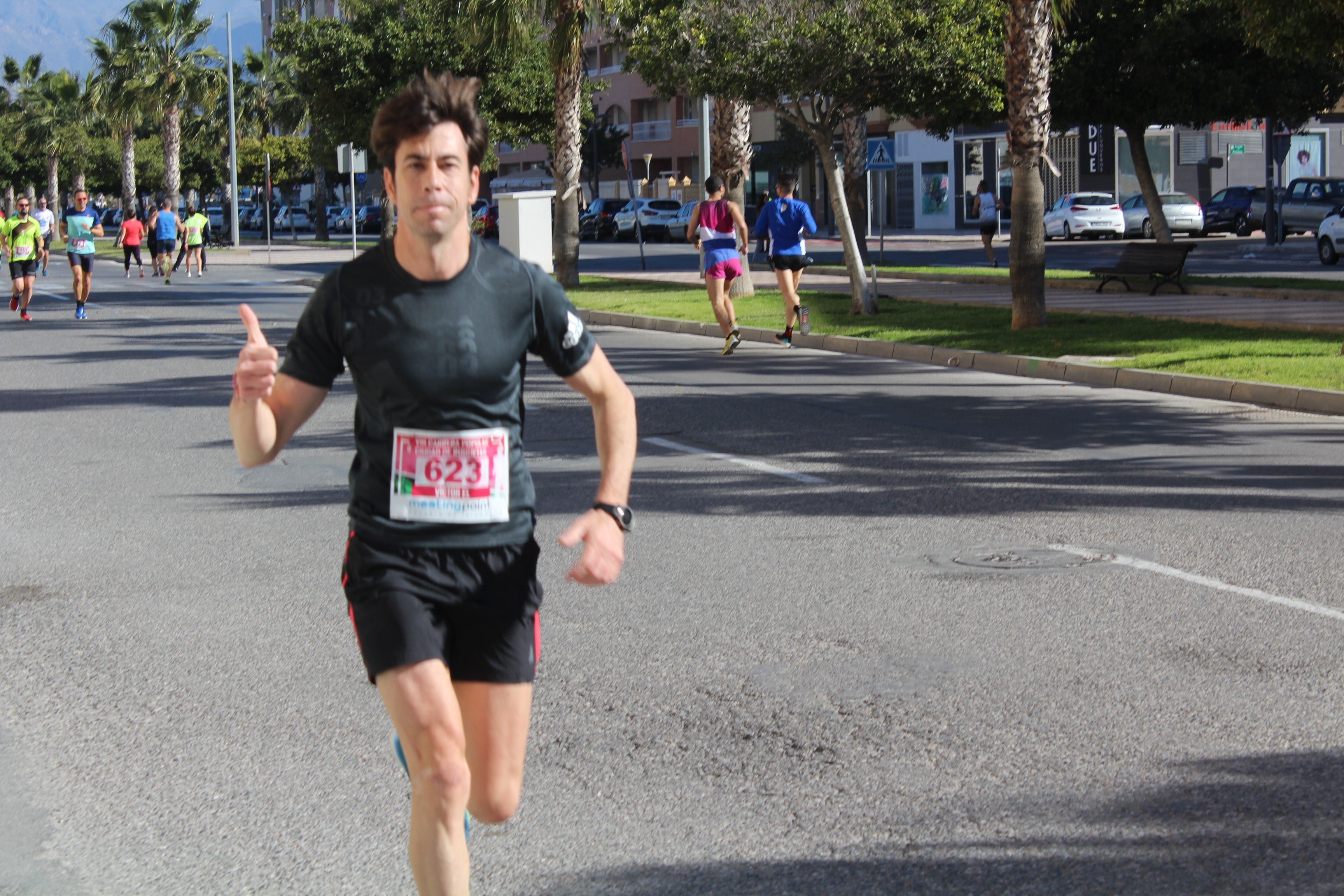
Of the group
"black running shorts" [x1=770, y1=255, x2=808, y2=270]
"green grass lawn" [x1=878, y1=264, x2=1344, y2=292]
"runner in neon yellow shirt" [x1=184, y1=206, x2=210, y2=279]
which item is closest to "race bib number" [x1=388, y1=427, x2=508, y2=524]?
"black running shorts" [x1=770, y1=255, x2=808, y2=270]

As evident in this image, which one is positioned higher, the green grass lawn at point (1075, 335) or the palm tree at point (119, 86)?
the palm tree at point (119, 86)

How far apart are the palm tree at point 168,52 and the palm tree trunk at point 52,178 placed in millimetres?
20528

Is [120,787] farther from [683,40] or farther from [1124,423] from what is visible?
[683,40]

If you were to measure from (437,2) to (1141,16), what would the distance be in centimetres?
1349

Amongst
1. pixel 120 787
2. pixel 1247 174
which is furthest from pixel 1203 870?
pixel 1247 174

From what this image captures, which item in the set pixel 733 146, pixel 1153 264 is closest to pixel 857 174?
pixel 733 146

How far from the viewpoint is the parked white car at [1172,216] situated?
47281mm

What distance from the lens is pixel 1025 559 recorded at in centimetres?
729

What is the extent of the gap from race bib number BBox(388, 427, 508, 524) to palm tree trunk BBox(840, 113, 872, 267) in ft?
100

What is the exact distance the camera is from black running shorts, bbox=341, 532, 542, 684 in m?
3.15

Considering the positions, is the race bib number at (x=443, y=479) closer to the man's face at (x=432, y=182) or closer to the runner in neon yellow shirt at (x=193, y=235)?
the man's face at (x=432, y=182)

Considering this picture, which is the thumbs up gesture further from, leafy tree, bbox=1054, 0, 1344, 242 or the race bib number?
leafy tree, bbox=1054, 0, 1344, 242

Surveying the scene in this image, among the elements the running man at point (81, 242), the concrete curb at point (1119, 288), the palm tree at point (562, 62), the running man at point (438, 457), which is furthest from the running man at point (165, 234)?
the running man at point (438, 457)

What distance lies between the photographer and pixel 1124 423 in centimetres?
1173
